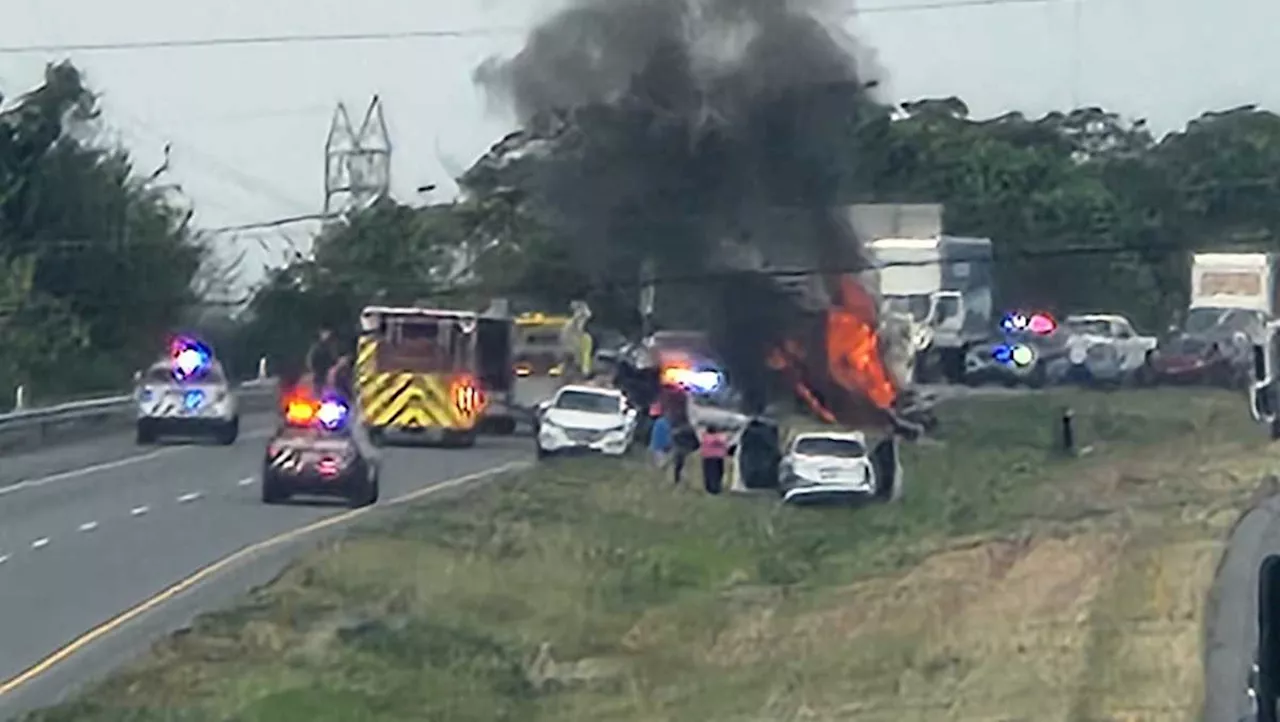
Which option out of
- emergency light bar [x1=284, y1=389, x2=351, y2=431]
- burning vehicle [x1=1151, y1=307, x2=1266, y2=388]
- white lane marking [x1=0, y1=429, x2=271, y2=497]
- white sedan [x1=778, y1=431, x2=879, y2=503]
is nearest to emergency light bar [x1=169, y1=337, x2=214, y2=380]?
white lane marking [x1=0, y1=429, x2=271, y2=497]

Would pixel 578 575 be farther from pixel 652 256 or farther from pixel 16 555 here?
pixel 652 256

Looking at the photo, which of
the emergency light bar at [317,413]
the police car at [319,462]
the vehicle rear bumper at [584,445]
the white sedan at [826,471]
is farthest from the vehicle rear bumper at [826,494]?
the emergency light bar at [317,413]

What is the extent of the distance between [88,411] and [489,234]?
7.10 m

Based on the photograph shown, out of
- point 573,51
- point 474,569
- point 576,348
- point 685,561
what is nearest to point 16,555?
point 474,569

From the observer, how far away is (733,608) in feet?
98.7

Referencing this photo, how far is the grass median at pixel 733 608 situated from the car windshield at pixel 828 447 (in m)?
1.21

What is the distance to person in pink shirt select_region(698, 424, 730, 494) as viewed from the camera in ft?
141

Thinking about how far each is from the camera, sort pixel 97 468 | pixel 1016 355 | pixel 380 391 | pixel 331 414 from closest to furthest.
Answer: pixel 331 414
pixel 97 468
pixel 380 391
pixel 1016 355

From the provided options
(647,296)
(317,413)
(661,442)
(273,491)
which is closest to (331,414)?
(317,413)

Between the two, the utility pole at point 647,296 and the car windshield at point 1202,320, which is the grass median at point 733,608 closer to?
the utility pole at point 647,296

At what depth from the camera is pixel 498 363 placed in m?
49.7

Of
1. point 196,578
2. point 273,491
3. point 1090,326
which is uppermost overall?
point 1090,326

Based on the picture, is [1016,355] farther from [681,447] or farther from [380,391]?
[380,391]

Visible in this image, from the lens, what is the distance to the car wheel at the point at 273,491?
38.0m
